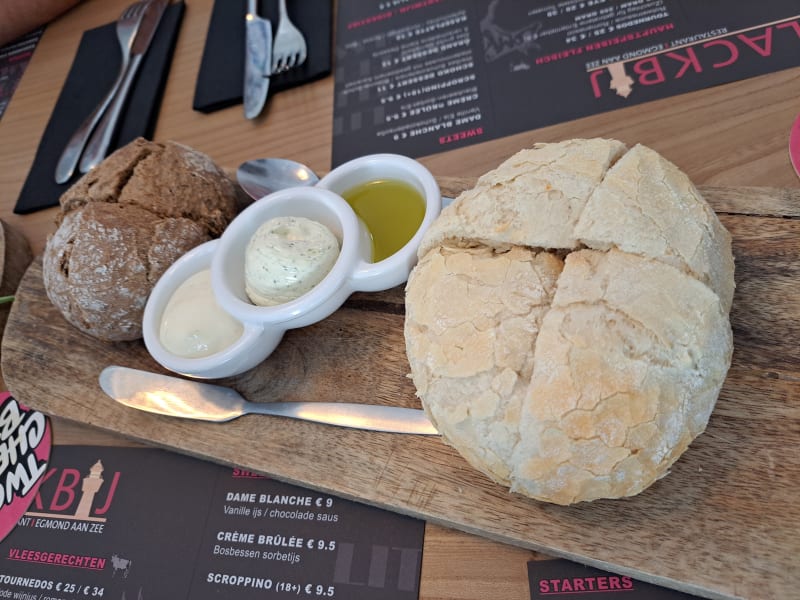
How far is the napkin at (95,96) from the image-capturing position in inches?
99.6

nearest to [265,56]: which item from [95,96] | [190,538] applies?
[95,96]

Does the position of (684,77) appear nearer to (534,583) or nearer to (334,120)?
(334,120)

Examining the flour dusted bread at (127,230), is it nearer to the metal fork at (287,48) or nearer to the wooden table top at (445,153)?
the wooden table top at (445,153)

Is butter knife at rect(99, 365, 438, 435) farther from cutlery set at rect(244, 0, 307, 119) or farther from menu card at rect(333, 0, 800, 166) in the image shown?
cutlery set at rect(244, 0, 307, 119)

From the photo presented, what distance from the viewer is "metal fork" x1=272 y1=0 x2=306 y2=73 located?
246 cm

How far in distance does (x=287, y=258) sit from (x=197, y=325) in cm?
Answer: 35

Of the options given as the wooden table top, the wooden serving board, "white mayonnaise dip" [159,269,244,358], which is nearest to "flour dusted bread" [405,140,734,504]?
the wooden serving board

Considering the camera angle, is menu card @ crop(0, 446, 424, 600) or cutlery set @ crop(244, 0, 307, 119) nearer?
menu card @ crop(0, 446, 424, 600)

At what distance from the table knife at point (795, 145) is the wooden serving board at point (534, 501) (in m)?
0.29

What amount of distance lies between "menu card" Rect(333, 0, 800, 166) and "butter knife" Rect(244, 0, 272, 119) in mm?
330

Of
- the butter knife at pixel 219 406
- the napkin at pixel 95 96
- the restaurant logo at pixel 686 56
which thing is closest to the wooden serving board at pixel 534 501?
the butter knife at pixel 219 406

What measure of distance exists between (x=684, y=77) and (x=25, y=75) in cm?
342

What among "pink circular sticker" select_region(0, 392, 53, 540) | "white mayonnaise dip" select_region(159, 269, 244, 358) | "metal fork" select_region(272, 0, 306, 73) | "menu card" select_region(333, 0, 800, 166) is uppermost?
"metal fork" select_region(272, 0, 306, 73)

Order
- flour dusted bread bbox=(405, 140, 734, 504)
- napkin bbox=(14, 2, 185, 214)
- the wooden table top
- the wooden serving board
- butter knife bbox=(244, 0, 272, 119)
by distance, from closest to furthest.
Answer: flour dusted bread bbox=(405, 140, 734, 504), the wooden serving board, the wooden table top, butter knife bbox=(244, 0, 272, 119), napkin bbox=(14, 2, 185, 214)
